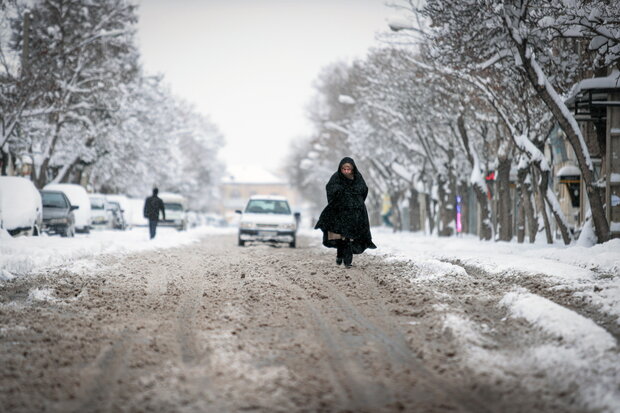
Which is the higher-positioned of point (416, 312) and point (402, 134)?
point (402, 134)

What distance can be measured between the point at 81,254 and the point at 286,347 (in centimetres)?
1111

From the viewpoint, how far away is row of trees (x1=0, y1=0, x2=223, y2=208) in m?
27.4

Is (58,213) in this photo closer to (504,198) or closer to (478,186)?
(478,186)

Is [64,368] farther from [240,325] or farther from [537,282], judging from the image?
[537,282]

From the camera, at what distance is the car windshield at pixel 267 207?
2592 centimetres

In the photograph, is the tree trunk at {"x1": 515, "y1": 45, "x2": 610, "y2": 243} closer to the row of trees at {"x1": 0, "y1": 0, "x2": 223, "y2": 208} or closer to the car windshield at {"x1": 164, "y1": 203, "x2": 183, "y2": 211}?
the row of trees at {"x1": 0, "y1": 0, "x2": 223, "y2": 208}

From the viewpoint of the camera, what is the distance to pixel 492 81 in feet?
69.7

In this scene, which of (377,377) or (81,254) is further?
(81,254)

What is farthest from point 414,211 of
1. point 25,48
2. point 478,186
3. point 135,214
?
point 25,48

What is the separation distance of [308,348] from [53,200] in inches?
903

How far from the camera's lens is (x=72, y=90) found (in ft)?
101

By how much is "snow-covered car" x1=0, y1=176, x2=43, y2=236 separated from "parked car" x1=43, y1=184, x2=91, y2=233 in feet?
20.3

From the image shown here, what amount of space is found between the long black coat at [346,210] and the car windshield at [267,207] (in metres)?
12.5

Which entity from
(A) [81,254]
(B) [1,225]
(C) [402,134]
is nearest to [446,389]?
(A) [81,254]
